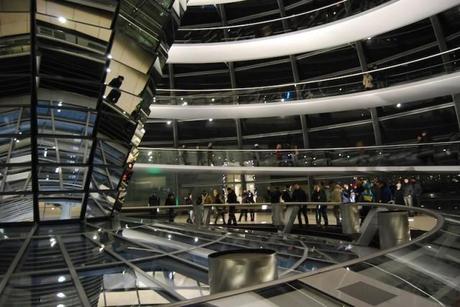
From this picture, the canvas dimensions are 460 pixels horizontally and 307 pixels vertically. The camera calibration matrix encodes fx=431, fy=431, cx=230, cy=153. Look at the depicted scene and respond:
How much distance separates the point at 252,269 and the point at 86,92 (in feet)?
19.6

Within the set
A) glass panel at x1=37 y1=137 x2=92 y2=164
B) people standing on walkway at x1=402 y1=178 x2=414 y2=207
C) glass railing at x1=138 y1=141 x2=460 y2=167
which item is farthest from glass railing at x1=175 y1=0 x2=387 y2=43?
glass panel at x1=37 y1=137 x2=92 y2=164

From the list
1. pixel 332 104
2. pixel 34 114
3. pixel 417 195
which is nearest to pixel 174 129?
pixel 332 104

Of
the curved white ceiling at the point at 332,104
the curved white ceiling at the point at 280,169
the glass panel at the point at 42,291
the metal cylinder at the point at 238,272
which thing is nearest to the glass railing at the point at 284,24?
the curved white ceiling at the point at 332,104

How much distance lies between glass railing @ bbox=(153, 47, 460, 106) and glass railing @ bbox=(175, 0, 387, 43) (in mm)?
2941

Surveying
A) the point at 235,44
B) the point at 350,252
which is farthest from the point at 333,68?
the point at 350,252

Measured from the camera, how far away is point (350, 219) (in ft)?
38.2

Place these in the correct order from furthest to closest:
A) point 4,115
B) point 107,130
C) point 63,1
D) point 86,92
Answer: point 107,130, point 86,92, point 4,115, point 63,1

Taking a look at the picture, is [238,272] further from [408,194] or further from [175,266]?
[408,194]

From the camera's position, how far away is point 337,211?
1216cm

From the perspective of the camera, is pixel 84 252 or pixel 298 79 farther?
pixel 298 79

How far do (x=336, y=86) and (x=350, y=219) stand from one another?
38.0 feet

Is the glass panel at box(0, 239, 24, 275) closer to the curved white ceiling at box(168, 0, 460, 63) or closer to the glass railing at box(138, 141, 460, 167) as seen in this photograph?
the glass railing at box(138, 141, 460, 167)

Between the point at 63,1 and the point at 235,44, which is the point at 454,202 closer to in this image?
Result: the point at 63,1

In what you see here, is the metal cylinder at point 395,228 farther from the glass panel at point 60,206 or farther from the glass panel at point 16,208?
the glass panel at point 16,208
